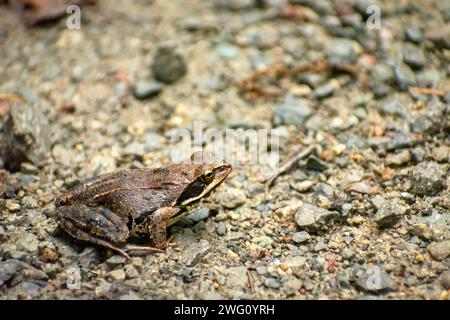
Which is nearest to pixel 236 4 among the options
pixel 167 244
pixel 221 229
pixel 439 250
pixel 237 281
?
pixel 221 229

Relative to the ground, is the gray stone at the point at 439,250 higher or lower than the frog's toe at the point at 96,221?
lower

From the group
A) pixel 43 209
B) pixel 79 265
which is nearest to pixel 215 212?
pixel 79 265

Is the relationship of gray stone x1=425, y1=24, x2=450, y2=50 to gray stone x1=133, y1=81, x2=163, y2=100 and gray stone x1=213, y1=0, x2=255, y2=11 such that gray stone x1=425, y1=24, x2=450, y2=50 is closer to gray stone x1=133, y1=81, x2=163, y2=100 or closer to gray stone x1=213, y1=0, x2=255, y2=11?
gray stone x1=213, y1=0, x2=255, y2=11

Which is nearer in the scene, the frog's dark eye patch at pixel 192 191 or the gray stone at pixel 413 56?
the frog's dark eye patch at pixel 192 191

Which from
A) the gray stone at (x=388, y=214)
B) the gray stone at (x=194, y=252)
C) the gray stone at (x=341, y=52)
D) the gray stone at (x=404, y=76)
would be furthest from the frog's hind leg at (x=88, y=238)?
the gray stone at (x=404, y=76)

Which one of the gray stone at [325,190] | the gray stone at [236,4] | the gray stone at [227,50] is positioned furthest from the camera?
the gray stone at [236,4]

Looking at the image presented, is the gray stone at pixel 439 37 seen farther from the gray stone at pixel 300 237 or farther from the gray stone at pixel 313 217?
the gray stone at pixel 300 237
